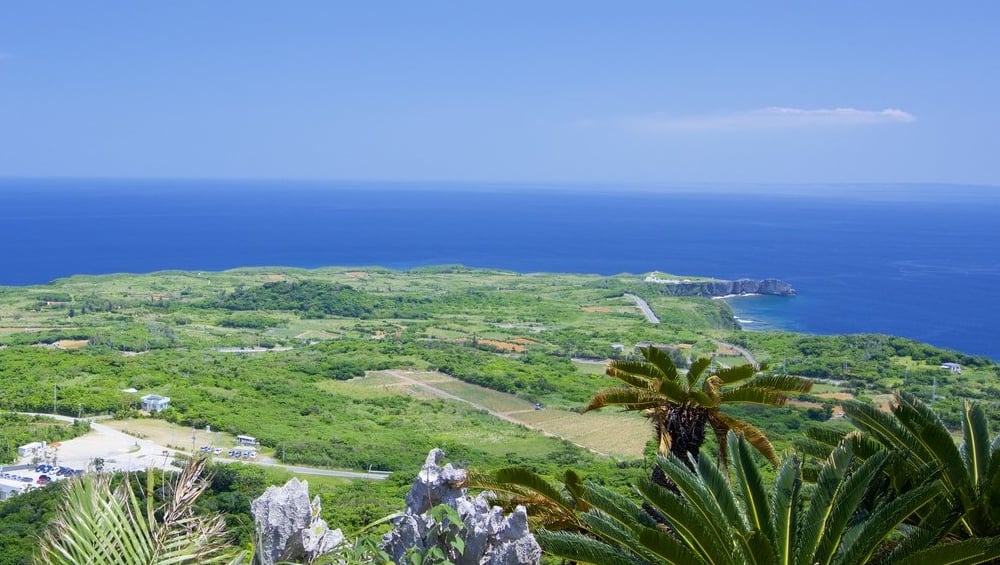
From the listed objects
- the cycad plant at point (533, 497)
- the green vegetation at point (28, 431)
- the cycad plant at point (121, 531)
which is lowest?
the green vegetation at point (28, 431)

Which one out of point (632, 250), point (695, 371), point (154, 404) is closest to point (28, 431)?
point (154, 404)

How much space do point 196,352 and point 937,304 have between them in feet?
200

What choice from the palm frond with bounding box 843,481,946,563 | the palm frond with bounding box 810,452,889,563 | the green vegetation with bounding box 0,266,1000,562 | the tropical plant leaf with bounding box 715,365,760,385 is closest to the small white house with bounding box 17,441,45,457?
the green vegetation with bounding box 0,266,1000,562

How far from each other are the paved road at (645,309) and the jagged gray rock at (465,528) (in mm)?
60836

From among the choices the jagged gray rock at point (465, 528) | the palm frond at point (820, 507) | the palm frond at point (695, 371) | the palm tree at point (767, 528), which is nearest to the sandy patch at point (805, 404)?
the palm frond at point (695, 371)

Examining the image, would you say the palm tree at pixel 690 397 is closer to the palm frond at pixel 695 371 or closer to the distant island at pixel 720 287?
the palm frond at pixel 695 371

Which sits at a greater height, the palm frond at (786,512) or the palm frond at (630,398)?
the palm frond at (786,512)

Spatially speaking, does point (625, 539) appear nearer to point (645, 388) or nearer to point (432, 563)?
point (432, 563)

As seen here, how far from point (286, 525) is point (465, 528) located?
885 millimetres

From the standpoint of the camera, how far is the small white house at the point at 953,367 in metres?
45.3

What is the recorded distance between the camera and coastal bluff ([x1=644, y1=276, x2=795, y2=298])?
82.1 metres

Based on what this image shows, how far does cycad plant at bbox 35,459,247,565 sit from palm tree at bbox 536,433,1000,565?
3.14m

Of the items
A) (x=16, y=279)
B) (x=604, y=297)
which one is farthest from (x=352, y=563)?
(x=16, y=279)

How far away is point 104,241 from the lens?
12775 centimetres
